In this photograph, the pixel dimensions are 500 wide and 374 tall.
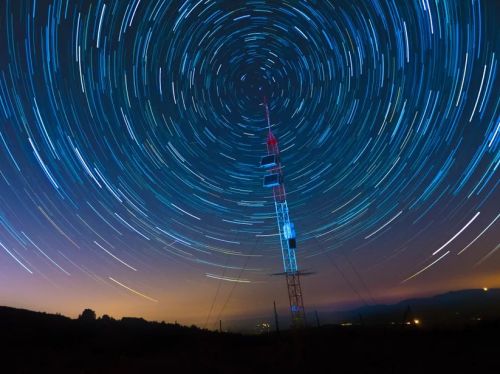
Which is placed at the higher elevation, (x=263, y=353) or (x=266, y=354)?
(x=263, y=353)

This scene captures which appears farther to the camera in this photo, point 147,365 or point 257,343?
point 257,343

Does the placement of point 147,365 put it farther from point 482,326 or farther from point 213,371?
point 482,326

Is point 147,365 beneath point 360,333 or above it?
beneath

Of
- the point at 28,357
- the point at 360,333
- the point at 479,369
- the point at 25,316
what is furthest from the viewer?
the point at 25,316

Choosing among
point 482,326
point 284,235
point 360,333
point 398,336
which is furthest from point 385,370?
point 284,235

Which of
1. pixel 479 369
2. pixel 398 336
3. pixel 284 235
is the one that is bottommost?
pixel 479 369

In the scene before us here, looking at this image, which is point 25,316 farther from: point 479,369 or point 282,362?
point 479,369

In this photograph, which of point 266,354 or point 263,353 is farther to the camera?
point 263,353

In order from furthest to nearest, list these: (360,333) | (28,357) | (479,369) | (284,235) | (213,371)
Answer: (284,235) < (360,333) < (28,357) < (213,371) < (479,369)
